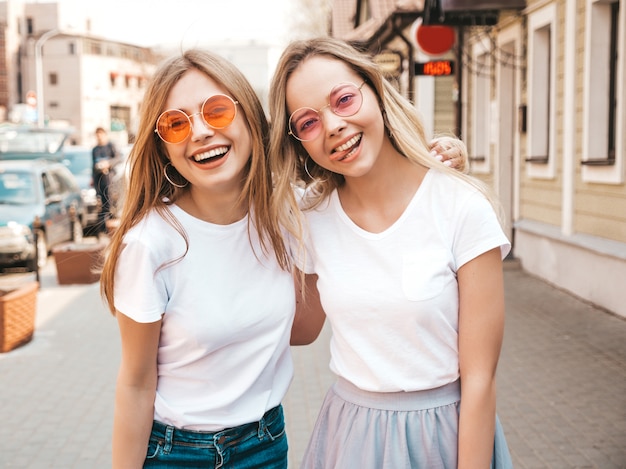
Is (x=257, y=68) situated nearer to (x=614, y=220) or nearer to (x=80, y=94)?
(x=80, y=94)

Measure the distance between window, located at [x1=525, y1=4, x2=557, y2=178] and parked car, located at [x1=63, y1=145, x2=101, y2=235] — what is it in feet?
31.3

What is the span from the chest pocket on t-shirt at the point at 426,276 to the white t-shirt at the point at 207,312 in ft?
1.43

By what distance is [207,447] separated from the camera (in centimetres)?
235

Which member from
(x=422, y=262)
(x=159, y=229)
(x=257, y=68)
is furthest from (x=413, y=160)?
(x=257, y=68)

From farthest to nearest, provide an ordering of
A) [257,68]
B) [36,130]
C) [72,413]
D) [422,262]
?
[257,68]
[36,130]
[72,413]
[422,262]

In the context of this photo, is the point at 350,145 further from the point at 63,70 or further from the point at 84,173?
the point at 63,70

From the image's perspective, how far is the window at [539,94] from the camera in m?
11.5

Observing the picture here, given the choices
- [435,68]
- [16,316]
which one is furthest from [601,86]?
[16,316]

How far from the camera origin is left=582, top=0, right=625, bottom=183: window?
9.20m

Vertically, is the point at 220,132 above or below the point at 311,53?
below

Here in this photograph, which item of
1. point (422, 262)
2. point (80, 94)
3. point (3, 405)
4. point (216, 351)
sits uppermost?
point (80, 94)

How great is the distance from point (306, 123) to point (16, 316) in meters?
6.46

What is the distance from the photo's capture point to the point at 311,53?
2.32 m

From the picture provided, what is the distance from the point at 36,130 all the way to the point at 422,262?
18631 mm
